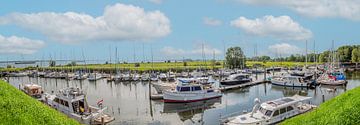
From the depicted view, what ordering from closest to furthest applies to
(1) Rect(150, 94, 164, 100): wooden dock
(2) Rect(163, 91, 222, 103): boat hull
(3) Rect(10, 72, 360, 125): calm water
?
(3) Rect(10, 72, 360, 125): calm water → (2) Rect(163, 91, 222, 103): boat hull → (1) Rect(150, 94, 164, 100): wooden dock

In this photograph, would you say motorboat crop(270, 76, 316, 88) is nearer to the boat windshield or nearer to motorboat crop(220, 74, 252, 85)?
motorboat crop(220, 74, 252, 85)

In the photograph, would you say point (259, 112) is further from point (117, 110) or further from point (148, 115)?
point (117, 110)

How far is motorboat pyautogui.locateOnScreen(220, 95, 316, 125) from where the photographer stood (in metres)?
29.7

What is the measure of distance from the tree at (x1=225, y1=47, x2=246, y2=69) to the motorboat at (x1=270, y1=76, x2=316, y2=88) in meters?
45.1

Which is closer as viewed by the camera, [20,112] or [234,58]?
[20,112]

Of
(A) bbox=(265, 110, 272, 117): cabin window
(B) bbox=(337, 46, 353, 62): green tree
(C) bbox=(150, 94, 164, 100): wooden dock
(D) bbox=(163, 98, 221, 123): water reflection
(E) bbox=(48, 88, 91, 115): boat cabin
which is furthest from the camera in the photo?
(B) bbox=(337, 46, 353, 62): green tree

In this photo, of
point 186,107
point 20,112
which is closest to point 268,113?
point 186,107

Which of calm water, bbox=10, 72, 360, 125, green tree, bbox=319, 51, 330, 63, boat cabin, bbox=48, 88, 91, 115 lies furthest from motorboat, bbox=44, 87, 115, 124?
green tree, bbox=319, 51, 330, 63

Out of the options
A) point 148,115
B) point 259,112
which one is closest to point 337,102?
point 259,112

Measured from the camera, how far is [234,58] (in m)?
114

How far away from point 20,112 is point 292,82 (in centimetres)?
5864

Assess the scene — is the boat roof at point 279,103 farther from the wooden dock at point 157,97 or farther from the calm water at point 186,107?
the wooden dock at point 157,97

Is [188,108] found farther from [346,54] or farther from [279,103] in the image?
[346,54]

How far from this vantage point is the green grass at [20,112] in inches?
491
